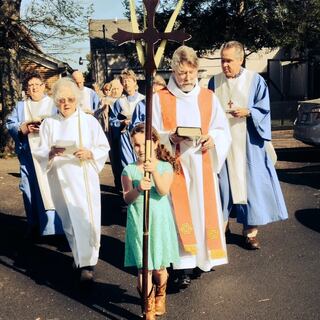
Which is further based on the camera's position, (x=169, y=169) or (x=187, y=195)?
(x=187, y=195)

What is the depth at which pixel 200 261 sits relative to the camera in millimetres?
4438

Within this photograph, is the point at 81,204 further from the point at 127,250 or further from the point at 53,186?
the point at 127,250

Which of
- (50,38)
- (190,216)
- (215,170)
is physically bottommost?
(190,216)

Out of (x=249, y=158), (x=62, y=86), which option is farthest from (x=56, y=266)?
(x=249, y=158)

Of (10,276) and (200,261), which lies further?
(10,276)

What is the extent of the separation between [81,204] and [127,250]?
→ 0.84m

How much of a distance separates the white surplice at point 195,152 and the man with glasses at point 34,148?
5.59 ft

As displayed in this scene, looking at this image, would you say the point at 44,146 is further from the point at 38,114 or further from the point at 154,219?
the point at 154,219

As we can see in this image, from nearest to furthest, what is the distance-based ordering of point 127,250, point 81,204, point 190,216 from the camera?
point 127,250
point 190,216
point 81,204

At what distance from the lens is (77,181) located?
4.60 metres

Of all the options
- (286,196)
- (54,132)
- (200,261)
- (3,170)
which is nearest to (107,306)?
(200,261)

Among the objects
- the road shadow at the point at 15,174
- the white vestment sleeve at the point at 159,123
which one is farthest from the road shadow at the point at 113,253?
the road shadow at the point at 15,174

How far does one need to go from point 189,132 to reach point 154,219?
0.72 metres

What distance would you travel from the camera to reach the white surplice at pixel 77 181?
15.0 ft
